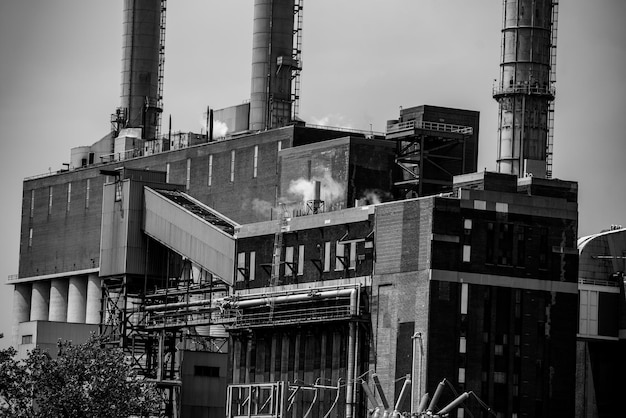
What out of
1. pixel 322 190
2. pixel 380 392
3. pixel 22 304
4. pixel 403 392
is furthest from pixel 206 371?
pixel 22 304

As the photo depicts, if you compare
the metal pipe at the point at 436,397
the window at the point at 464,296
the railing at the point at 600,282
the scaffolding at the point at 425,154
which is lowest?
the metal pipe at the point at 436,397

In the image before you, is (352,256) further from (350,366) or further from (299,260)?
(350,366)

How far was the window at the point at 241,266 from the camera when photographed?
115688 mm

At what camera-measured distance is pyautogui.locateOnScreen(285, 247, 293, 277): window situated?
11069cm

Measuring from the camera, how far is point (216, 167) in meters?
149

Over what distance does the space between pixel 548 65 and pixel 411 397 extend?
48.8 meters

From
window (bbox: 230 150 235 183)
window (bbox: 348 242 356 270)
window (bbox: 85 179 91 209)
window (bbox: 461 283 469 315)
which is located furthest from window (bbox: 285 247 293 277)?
window (bbox: 85 179 91 209)

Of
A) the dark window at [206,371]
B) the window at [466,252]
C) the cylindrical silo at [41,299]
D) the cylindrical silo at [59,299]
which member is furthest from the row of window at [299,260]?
the cylindrical silo at [41,299]

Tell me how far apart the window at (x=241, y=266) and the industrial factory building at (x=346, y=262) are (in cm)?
15

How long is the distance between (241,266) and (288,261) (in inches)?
237

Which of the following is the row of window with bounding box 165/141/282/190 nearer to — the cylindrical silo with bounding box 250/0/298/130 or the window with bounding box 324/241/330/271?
the cylindrical silo with bounding box 250/0/298/130

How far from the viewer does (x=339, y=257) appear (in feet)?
348

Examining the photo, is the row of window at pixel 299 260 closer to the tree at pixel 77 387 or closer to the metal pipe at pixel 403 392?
the metal pipe at pixel 403 392

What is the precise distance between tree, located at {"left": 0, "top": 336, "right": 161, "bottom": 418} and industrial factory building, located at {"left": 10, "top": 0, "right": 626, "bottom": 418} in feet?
29.8
